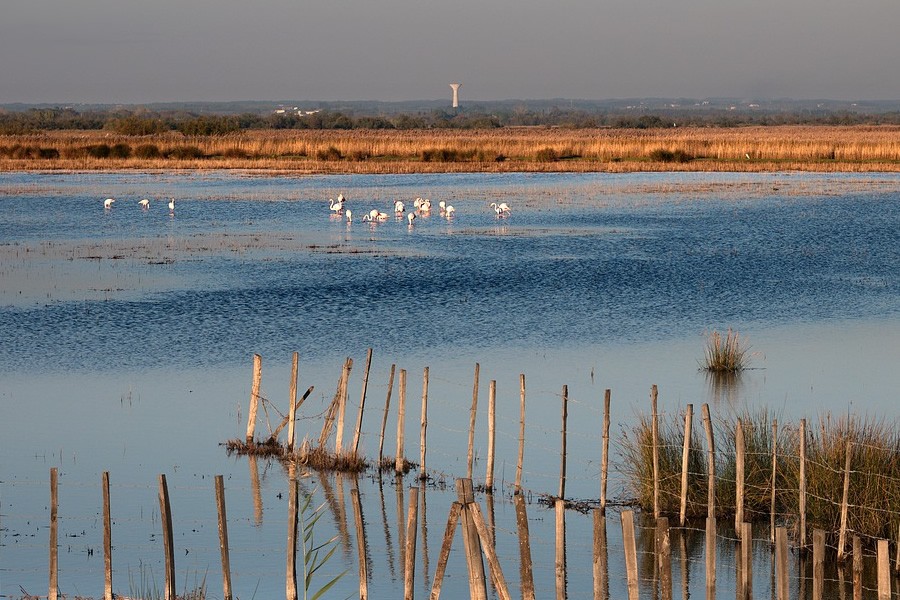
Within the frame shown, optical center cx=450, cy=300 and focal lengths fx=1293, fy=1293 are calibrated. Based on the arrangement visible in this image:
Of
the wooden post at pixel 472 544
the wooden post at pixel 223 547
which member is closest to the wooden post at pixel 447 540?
the wooden post at pixel 472 544

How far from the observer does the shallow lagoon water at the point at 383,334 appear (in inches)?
506

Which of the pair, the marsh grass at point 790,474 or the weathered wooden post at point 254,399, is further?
the weathered wooden post at point 254,399

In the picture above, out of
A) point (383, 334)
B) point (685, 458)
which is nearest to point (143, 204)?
point (383, 334)

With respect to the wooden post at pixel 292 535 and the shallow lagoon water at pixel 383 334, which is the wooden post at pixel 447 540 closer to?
the wooden post at pixel 292 535

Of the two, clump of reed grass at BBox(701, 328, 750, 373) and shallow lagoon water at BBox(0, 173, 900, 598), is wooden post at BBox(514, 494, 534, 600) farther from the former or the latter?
clump of reed grass at BBox(701, 328, 750, 373)

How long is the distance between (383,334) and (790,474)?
11194 mm

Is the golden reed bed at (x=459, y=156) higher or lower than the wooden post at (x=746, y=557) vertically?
higher

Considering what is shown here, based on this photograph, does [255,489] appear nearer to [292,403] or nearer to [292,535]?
[292,403]

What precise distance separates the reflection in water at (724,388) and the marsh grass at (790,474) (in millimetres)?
3775

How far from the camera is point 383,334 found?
22.1 meters

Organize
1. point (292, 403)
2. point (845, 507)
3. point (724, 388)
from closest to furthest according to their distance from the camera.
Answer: point (845, 507) < point (292, 403) < point (724, 388)

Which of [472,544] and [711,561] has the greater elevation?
[472,544]

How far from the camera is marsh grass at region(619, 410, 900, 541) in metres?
11.0

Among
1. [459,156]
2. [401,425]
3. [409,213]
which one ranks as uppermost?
[459,156]
